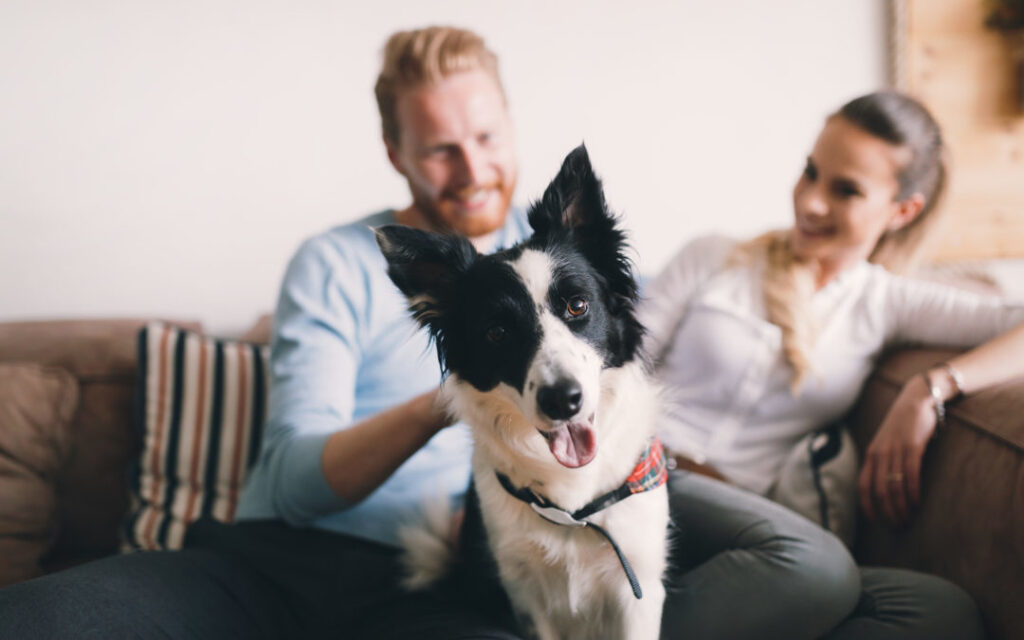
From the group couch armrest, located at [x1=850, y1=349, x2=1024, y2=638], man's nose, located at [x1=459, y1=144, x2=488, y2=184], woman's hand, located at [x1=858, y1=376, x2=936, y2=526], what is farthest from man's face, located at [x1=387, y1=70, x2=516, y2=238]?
couch armrest, located at [x1=850, y1=349, x2=1024, y2=638]

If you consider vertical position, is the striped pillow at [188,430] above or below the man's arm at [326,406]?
below

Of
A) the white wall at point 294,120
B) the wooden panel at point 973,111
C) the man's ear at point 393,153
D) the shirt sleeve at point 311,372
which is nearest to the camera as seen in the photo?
the shirt sleeve at point 311,372

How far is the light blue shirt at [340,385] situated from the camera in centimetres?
135

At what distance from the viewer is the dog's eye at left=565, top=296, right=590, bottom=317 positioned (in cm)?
107

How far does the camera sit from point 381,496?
145 cm

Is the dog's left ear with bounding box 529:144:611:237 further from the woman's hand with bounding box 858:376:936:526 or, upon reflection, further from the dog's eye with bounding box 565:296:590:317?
the woman's hand with bounding box 858:376:936:526

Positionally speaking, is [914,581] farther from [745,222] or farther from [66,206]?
[66,206]

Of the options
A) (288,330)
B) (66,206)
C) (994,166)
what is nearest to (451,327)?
(288,330)

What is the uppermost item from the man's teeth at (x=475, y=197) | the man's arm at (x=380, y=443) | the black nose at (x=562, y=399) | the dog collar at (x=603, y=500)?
the man's teeth at (x=475, y=197)

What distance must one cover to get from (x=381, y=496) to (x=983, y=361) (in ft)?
4.81

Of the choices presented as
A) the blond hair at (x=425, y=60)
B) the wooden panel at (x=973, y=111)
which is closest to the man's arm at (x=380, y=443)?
the blond hair at (x=425, y=60)

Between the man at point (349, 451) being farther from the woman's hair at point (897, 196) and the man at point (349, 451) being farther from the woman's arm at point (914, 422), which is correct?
the woman's arm at point (914, 422)

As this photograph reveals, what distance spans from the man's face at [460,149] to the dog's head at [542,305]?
0.46m

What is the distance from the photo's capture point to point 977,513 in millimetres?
1275
